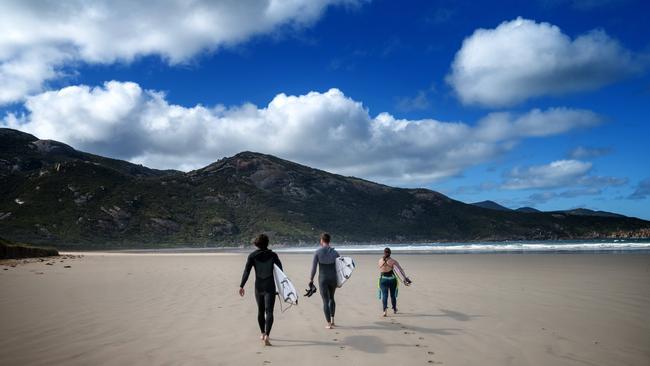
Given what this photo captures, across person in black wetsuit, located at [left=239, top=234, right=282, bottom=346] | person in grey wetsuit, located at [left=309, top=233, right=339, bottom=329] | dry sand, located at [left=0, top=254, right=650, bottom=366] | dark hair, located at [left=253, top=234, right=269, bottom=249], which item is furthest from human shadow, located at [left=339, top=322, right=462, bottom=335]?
dark hair, located at [left=253, top=234, right=269, bottom=249]

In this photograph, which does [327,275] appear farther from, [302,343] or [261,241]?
[261,241]

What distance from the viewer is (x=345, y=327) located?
1015cm

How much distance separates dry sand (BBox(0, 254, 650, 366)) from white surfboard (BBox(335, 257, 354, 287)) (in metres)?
1.14

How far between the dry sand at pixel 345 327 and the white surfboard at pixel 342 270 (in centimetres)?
114

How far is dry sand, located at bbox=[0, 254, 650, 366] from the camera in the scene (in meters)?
7.50

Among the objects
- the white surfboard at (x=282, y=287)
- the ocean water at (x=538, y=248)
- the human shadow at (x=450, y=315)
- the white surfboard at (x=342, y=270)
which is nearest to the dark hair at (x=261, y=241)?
the white surfboard at (x=282, y=287)

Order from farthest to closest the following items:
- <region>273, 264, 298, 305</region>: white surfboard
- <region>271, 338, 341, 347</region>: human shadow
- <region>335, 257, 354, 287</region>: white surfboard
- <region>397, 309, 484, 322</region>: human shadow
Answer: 1. <region>397, 309, 484, 322</region>: human shadow
2. <region>335, 257, 354, 287</region>: white surfboard
3. <region>273, 264, 298, 305</region>: white surfboard
4. <region>271, 338, 341, 347</region>: human shadow

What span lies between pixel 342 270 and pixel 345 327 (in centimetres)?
140

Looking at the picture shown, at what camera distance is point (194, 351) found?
312 inches

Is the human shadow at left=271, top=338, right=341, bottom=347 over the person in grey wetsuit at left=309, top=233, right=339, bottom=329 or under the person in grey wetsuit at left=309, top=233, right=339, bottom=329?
under

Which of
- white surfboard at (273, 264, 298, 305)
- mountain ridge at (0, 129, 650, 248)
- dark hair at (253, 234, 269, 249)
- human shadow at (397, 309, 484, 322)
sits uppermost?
mountain ridge at (0, 129, 650, 248)

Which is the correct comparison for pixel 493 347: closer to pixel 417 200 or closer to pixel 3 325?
pixel 3 325

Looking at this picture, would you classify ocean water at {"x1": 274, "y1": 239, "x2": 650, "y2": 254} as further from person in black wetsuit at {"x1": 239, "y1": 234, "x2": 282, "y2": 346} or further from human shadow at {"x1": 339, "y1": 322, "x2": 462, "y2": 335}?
person in black wetsuit at {"x1": 239, "y1": 234, "x2": 282, "y2": 346}

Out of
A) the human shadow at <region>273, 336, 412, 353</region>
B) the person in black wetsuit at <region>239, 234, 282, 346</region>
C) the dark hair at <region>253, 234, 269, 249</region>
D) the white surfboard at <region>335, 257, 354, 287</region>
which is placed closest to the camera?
the human shadow at <region>273, 336, 412, 353</region>
